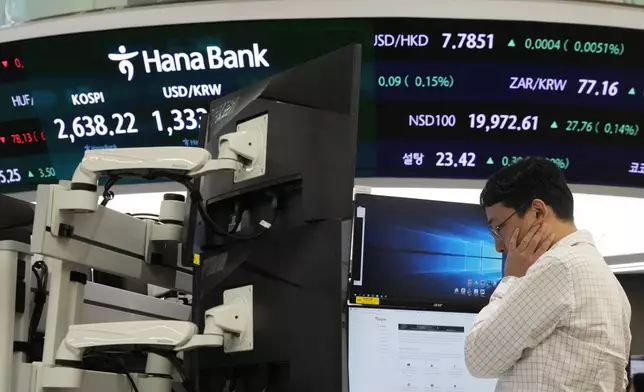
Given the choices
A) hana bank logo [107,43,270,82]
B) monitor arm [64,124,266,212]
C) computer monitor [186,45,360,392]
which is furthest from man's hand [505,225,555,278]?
hana bank logo [107,43,270,82]

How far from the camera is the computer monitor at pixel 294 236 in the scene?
119cm

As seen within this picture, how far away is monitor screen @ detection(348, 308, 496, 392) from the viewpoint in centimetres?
185

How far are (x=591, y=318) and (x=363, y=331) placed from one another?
0.55 m

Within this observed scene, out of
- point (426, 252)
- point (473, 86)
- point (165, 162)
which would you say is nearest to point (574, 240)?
point (426, 252)

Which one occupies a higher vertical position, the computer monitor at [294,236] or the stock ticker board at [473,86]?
the stock ticker board at [473,86]

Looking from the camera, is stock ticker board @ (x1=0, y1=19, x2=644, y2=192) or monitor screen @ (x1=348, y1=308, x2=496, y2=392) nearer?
monitor screen @ (x1=348, y1=308, x2=496, y2=392)

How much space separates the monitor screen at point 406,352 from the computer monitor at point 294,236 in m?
0.55

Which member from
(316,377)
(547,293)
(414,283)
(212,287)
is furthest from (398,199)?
(316,377)

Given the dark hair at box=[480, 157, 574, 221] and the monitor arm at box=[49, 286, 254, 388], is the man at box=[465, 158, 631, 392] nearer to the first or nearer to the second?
the dark hair at box=[480, 157, 574, 221]

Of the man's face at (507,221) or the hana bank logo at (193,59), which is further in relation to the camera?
the hana bank logo at (193,59)

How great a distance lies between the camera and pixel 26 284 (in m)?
1.36

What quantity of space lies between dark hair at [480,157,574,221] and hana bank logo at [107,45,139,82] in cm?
150

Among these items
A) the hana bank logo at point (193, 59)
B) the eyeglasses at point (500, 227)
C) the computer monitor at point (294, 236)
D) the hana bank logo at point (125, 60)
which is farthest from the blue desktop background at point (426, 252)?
the hana bank logo at point (125, 60)

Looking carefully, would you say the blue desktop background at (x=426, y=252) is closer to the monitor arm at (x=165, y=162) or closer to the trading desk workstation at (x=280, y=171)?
the trading desk workstation at (x=280, y=171)
